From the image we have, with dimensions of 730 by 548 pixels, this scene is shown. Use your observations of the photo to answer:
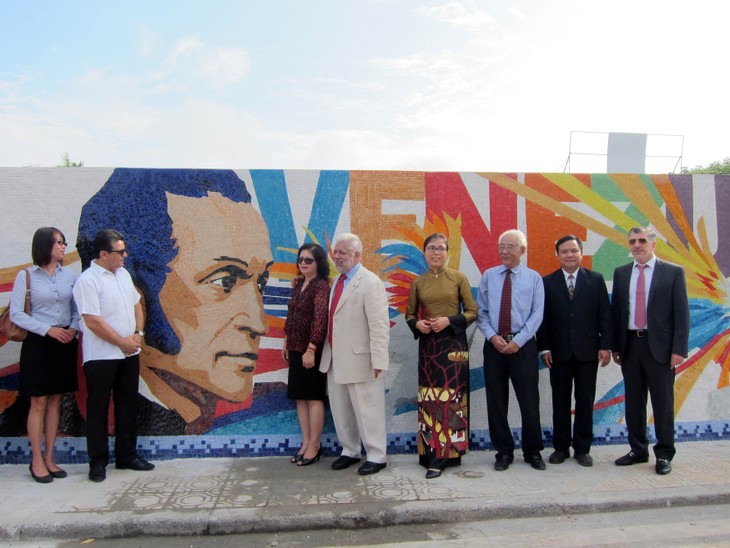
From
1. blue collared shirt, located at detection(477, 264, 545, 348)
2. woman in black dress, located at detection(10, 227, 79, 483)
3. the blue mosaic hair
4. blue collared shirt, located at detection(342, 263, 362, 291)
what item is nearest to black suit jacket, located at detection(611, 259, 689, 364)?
blue collared shirt, located at detection(477, 264, 545, 348)

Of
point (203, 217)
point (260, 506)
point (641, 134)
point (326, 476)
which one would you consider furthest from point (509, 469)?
point (641, 134)

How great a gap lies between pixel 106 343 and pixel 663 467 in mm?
4232

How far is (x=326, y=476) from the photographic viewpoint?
174 inches

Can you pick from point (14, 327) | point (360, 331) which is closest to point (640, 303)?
point (360, 331)

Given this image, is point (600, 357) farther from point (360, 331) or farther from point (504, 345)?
point (360, 331)

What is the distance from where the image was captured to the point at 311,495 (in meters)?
4.02

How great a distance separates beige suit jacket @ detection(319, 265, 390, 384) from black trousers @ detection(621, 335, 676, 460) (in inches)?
75.9

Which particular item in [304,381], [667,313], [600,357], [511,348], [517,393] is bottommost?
[517,393]

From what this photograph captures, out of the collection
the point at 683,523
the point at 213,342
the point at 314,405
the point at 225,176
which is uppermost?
the point at 225,176

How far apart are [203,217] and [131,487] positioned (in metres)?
2.18

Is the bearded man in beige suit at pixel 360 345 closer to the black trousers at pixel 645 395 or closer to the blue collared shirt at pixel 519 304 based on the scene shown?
the blue collared shirt at pixel 519 304

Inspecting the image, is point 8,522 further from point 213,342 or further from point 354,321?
point 354,321

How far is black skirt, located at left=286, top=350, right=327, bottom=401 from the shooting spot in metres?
4.68

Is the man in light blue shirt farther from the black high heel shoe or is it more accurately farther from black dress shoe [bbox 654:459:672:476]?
the black high heel shoe
